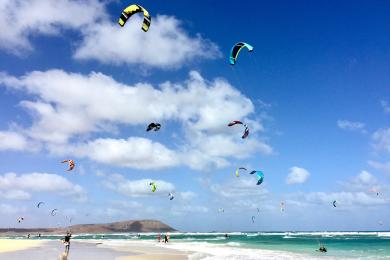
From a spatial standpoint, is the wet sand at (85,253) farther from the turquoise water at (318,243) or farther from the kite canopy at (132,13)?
the turquoise water at (318,243)

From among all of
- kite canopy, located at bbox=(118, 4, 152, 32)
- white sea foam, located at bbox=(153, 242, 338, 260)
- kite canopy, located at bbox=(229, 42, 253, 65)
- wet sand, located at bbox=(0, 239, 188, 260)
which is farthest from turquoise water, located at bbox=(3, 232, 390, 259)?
kite canopy, located at bbox=(118, 4, 152, 32)

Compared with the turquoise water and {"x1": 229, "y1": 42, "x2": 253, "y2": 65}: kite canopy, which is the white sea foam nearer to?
the turquoise water

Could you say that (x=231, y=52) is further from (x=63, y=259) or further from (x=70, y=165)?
(x=70, y=165)

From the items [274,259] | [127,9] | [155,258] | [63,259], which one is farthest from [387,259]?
[127,9]

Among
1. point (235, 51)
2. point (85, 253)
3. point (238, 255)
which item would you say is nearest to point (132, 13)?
point (235, 51)

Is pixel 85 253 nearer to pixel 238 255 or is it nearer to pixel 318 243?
pixel 238 255

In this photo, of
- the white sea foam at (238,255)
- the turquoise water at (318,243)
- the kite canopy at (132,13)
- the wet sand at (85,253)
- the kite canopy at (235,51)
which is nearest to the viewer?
the kite canopy at (132,13)

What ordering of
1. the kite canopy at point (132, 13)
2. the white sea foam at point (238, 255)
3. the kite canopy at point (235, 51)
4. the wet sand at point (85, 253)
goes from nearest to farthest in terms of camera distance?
the kite canopy at point (132, 13) < the kite canopy at point (235, 51) < the wet sand at point (85, 253) < the white sea foam at point (238, 255)

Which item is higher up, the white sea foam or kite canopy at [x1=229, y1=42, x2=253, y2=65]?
kite canopy at [x1=229, y1=42, x2=253, y2=65]

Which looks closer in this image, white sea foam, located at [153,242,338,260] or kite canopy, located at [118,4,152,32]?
kite canopy, located at [118,4,152,32]

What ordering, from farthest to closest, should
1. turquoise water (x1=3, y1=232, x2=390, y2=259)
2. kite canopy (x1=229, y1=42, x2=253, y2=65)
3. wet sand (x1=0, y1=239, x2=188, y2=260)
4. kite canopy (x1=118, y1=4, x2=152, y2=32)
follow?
turquoise water (x1=3, y1=232, x2=390, y2=259) → wet sand (x1=0, y1=239, x2=188, y2=260) → kite canopy (x1=229, y1=42, x2=253, y2=65) → kite canopy (x1=118, y1=4, x2=152, y2=32)

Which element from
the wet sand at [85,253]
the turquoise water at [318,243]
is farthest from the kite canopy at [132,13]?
the turquoise water at [318,243]

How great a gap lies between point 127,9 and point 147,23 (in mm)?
1307

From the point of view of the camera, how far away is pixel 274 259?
1224 inches
